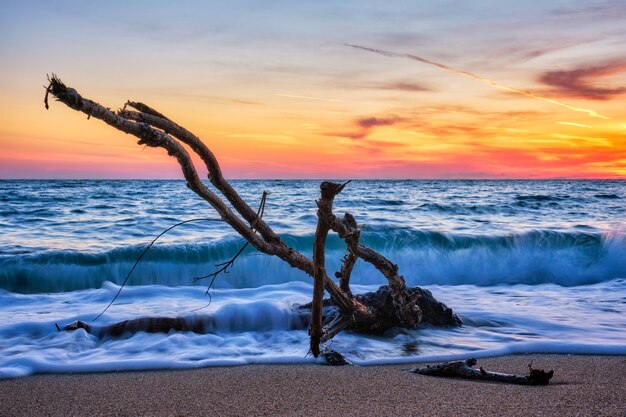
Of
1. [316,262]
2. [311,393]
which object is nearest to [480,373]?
[311,393]

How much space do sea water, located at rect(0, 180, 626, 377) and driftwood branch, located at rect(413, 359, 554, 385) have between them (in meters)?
0.63

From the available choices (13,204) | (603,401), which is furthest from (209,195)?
(13,204)

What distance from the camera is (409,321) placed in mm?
5988

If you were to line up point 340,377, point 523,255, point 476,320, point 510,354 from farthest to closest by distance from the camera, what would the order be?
1. point 523,255
2. point 476,320
3. point 510,354
4. point 340,377

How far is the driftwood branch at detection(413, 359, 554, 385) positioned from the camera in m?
3.89

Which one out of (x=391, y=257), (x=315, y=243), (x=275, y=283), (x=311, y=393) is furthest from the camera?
(x=391, y=257)

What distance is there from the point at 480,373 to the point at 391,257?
8.73 m

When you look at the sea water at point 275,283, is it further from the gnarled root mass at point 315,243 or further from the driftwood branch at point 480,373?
the driftwood branch at point 480,373

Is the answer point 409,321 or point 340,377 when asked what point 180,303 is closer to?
point 409,321

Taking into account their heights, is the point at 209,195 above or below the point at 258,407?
above

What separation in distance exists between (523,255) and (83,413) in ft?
36.2

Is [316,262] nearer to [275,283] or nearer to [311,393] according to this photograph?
[311,393]

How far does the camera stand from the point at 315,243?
392 centimetres

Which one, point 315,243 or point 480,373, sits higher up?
point 315,243
